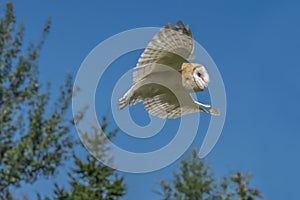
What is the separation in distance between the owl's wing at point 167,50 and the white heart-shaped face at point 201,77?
16.1 inches

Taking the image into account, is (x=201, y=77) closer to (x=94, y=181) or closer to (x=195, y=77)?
(x=195, y=77)

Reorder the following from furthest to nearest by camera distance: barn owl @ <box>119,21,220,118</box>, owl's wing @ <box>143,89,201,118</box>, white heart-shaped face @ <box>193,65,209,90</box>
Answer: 1. owl's wing @ <box>143,89,201,118</box>
2. barn owl @ <box>119,21,220,118</box>
3. white heart-shaped face @ <box>193,65,209,90</box>

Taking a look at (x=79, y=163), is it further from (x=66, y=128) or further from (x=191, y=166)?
(x=191, y=166)

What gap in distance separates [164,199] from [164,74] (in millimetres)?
11768

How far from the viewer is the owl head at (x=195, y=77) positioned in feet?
12.9

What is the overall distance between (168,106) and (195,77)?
4.86 feet

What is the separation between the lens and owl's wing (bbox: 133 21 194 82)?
14.4ft

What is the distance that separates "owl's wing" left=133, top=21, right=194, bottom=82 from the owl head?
177mm

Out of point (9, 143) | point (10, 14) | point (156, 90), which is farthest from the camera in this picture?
point (10, 14)

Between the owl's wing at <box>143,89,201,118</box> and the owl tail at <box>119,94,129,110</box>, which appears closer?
the owl tail at <box>119,94,129,110</box>

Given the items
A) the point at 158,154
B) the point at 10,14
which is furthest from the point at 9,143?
the point at 158,154

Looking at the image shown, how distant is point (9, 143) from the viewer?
8.96 m

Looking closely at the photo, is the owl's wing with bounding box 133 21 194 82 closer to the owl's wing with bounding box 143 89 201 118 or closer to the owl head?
the owl head

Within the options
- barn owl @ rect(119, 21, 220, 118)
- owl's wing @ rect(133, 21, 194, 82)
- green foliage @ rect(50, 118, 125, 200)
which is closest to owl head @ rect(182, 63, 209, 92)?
barn owl @ rect(119, 21, 220, 118)
